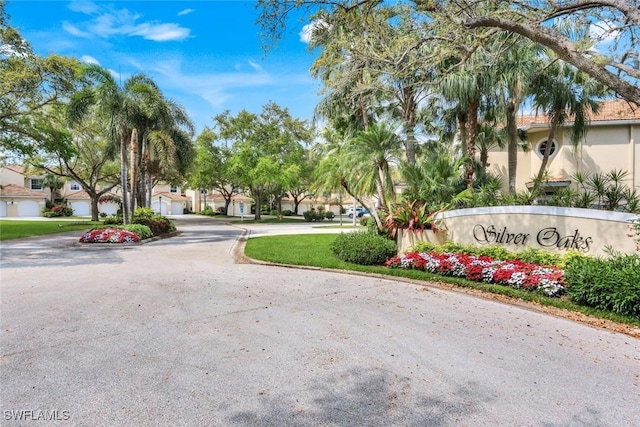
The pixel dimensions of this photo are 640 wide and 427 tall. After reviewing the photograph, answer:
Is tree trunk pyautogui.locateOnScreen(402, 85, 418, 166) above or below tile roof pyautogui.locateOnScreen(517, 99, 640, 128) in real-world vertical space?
below

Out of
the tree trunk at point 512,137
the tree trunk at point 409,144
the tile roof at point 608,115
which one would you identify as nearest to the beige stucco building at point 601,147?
the tile roof at point 608,115

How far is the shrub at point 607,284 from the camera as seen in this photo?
223 inches

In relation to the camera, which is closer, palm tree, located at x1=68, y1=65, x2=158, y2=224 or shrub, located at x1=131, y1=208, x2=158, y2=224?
palm tree, located at x1=68, y1=65, x2=158, y2=224

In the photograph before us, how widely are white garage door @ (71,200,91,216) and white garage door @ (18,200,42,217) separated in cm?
580

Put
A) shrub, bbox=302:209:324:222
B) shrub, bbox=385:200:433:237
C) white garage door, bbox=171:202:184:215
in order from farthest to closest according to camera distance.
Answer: white garage door, bbox=171:202:184:215, shrub, bbox=302:209:324:222, shrub, bbox=385:200:433:237

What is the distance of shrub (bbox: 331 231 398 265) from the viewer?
406 inches

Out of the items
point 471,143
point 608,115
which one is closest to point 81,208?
point 471,143

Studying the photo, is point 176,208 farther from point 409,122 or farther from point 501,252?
point 501,252

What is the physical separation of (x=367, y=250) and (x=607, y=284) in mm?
5620

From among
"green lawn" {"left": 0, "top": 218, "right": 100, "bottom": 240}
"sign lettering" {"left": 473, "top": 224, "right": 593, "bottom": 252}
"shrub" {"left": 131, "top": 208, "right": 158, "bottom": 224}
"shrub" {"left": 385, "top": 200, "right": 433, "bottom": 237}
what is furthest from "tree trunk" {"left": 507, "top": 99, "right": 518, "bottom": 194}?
"green lawn" {"left": 0, "top": 218, "right": 100, "bottom": 240}

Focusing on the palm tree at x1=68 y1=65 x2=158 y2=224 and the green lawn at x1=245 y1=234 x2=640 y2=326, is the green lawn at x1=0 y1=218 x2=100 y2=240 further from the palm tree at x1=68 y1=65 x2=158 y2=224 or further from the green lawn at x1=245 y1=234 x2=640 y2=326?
the green lawn at x1=245 y1=234 x2=640 y2=326

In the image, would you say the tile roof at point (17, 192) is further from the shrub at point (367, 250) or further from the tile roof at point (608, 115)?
the tile roof at point (608, 115)

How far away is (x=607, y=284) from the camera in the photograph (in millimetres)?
5930

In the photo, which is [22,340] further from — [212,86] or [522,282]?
[212,86]
